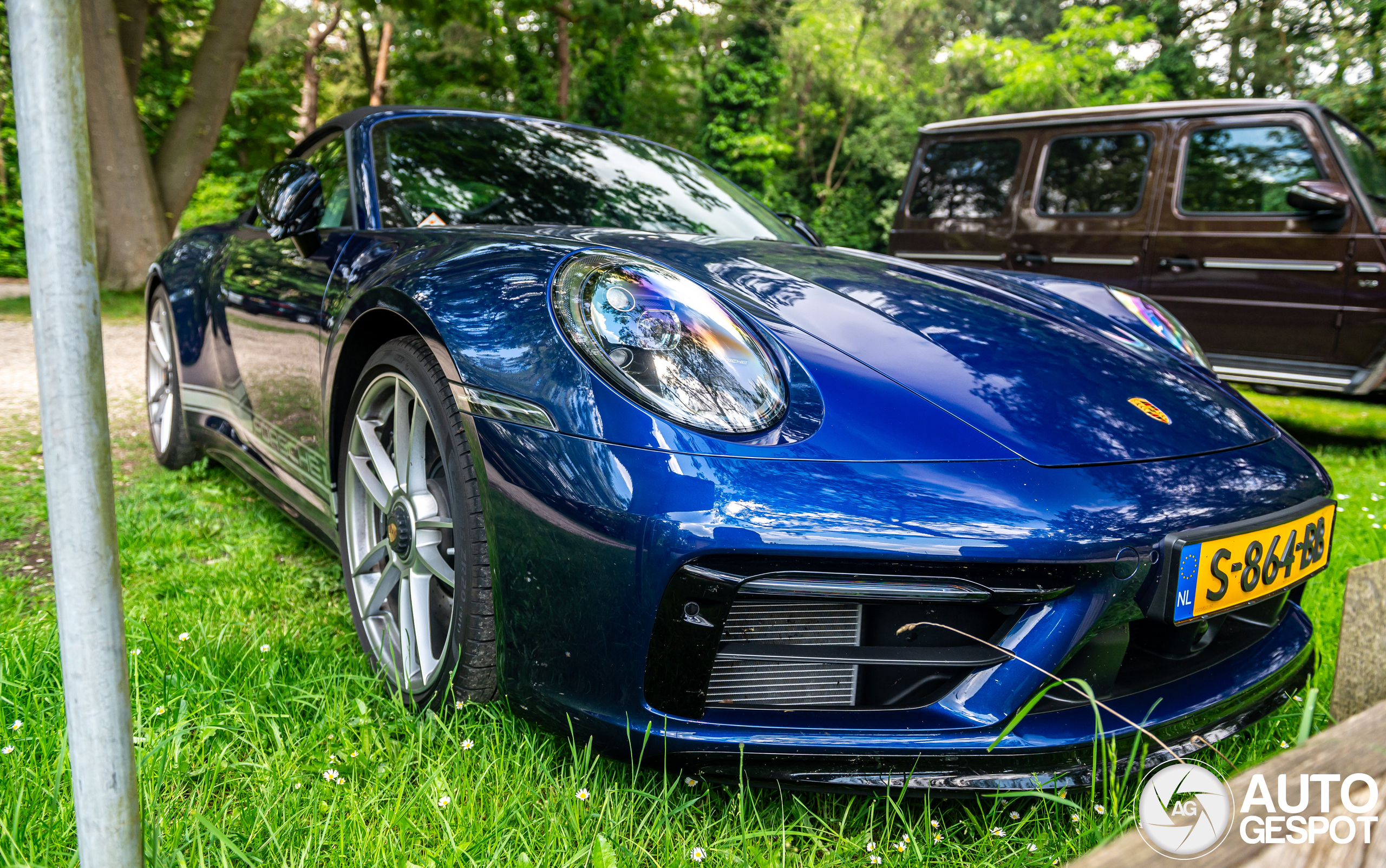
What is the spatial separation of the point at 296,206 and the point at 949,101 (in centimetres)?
2353

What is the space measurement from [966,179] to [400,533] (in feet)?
17.0

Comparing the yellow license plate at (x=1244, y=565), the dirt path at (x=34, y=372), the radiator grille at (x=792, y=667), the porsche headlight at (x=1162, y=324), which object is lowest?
the dirt path at (x=34, y=372)

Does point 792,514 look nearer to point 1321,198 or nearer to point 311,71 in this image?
point 1321,198

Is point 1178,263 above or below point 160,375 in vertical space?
above

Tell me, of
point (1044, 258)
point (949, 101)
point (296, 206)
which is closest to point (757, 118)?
point (949, 101)

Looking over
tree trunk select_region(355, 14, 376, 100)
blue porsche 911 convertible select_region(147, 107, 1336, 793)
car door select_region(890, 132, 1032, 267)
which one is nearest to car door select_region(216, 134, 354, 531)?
blue porsche 911 convertible select_region(147, 107, 1336, 793)

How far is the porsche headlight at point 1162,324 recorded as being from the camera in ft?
7.52

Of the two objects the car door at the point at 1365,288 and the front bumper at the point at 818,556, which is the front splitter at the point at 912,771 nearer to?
the front bumper at the point at 818,556

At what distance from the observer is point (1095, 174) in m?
5.48

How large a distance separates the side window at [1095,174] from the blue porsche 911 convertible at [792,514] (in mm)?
3960

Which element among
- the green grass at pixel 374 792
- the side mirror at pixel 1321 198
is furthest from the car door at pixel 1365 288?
the green grass at pixel 374 792

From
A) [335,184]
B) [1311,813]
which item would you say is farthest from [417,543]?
[1311,813]

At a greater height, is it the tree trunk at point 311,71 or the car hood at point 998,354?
the tree trunk at point 311,71

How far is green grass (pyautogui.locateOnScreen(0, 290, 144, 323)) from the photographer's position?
760 cm
